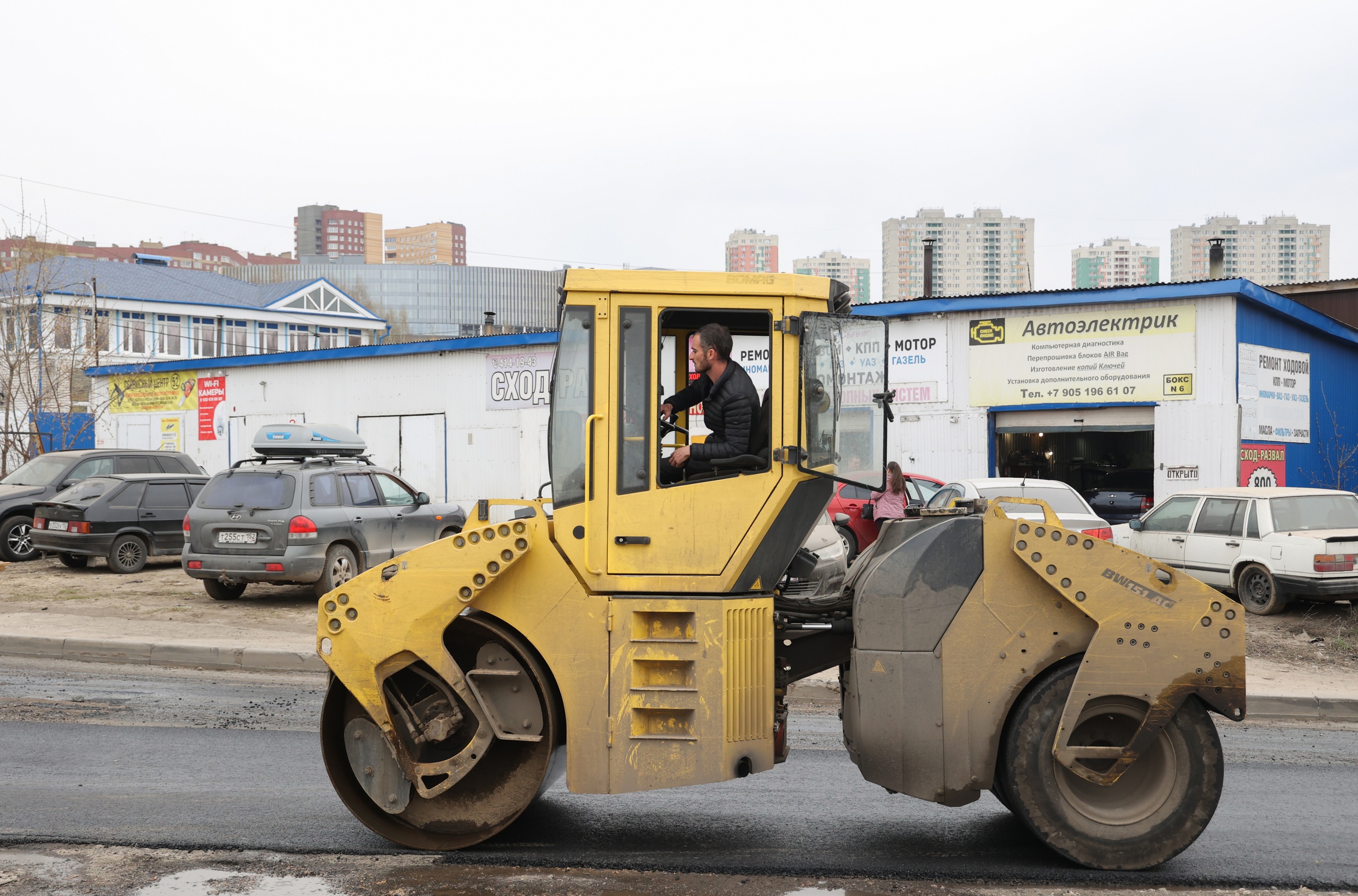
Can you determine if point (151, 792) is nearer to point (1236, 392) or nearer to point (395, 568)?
point (395, 568)

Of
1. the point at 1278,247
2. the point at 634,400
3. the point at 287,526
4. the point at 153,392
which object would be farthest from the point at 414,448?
the point at 1278,247

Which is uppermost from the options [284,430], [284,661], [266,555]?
[284,430]

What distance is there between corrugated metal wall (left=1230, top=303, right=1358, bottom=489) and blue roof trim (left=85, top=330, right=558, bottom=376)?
43.4ft

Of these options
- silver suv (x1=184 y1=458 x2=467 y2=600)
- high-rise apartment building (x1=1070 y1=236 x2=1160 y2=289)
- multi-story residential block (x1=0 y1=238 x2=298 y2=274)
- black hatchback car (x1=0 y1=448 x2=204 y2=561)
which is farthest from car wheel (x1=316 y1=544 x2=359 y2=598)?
multi-story residential block (x1=0 y1=238 x2=298 y2=274)

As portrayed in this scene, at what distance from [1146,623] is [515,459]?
69.8 feet

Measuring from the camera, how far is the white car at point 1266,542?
11.9 meters

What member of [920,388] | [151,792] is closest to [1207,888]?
[151,792]

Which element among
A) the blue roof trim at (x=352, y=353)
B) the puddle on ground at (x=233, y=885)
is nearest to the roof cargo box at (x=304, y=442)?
the blue roof trim at (x=352, y=353)

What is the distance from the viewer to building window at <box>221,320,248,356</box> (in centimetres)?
6481

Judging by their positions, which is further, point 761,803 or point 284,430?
point 284,430

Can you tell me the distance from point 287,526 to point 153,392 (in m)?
21.5

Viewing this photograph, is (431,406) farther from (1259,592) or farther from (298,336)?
(298,336)

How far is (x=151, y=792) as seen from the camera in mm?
5891

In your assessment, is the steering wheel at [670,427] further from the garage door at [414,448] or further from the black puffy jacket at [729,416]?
the garage door at [414,448]
